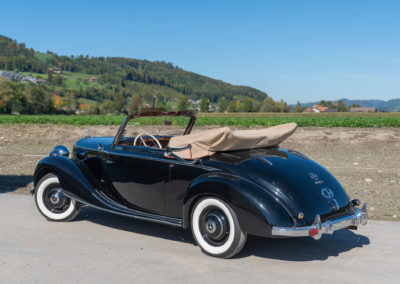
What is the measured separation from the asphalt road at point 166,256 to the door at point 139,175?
0.45 m

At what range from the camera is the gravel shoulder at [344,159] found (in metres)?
8.20

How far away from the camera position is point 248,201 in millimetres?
4137

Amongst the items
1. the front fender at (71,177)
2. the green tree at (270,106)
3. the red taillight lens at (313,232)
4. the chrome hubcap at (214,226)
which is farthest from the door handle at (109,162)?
the green tree at (270,106)

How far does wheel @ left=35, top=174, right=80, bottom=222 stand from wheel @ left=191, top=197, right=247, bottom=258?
2.08m

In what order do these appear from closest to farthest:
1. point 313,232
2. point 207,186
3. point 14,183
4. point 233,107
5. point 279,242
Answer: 1. point 313,232
2. point 207,186
3. point 279,242
4. point 14,183
5. point 233,107

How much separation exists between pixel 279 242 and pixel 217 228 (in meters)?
1.08

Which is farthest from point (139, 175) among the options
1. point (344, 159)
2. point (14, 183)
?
point (344, 159)

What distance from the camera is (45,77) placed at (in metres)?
197

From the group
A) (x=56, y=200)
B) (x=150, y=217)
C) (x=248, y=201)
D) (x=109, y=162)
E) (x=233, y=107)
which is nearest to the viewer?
(x=248, y=201)

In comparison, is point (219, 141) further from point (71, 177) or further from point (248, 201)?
point (71, 177)

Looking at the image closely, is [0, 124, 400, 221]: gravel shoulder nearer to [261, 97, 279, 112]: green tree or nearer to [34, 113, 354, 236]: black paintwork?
[34, 113, 354, 236]: black paintwork

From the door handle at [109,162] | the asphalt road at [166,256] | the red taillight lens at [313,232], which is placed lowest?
the asphalt road at [166,256]

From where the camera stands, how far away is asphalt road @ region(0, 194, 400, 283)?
381cm

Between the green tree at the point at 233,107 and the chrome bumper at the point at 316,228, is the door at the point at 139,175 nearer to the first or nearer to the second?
the chrome bumper at the point at 316,228
